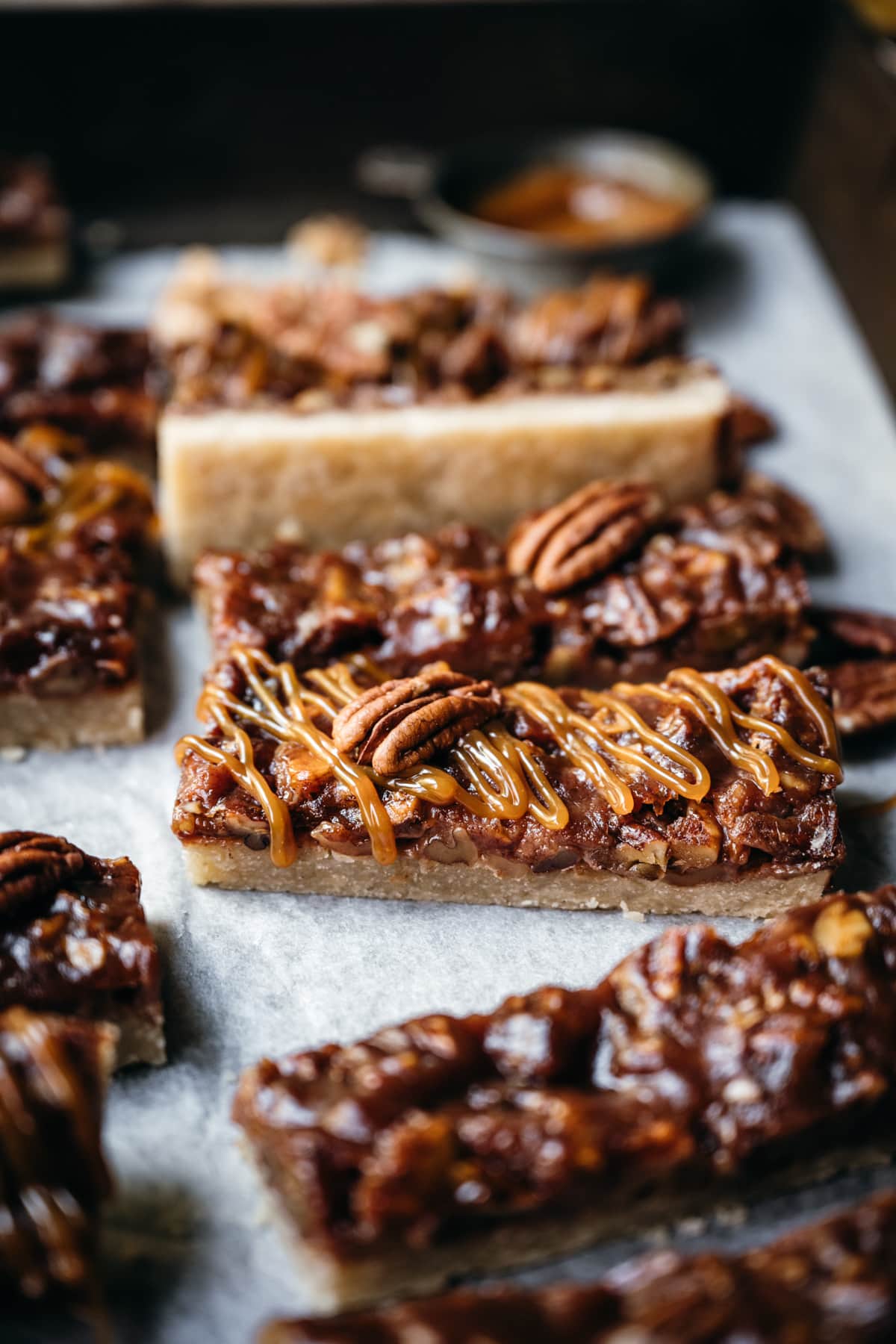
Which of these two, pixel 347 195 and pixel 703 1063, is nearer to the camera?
pixel 703 1063

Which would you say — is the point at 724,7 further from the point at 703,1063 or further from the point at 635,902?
the point at 703,1063

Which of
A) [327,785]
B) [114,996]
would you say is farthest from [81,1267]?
[327,785]

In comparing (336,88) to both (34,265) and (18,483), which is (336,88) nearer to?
(34,265)

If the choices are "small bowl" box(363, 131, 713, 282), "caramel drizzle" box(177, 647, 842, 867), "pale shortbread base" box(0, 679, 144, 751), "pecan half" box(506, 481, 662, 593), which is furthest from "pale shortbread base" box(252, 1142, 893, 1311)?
"small bowl" box(363, 131, 713, 282)

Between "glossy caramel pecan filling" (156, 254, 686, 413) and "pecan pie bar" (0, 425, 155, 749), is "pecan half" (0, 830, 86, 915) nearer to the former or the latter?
"pecan pie bar" (0, 425, 155, 749)

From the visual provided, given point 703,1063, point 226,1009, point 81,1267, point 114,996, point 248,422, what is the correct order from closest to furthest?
point 81,1267
point 703,1063
point 114,996
point 226,1009
point 248,422
